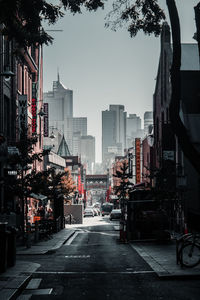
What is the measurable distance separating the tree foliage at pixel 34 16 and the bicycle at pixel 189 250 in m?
6.82

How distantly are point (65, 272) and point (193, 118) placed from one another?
21631 millimetres

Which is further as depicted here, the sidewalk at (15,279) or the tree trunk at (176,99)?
the tree trunk at (176,99)

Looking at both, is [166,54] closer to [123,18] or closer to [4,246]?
[123,18]

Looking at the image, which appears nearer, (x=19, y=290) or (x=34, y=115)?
(x=19, y=290)

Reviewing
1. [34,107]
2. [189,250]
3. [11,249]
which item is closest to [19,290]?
[11,249]

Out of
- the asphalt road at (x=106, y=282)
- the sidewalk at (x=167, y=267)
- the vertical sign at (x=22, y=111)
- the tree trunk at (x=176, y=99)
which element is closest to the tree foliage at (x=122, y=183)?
the vertical sign at (x=22, y=111)

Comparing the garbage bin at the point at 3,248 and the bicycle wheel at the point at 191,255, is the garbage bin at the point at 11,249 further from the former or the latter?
the bicycle wheel at the point at 191,255

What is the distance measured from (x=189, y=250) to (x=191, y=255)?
18cm

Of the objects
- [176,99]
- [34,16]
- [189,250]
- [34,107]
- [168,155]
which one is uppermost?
[34,107]

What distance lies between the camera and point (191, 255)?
44.0 feet

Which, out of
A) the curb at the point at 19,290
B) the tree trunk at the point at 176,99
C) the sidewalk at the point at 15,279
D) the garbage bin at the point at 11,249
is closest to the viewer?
the curb at the point at 19,290

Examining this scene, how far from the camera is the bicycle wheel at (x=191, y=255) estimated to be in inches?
518

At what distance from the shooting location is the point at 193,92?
35.7m

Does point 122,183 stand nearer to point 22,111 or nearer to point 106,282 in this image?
point 22,111
